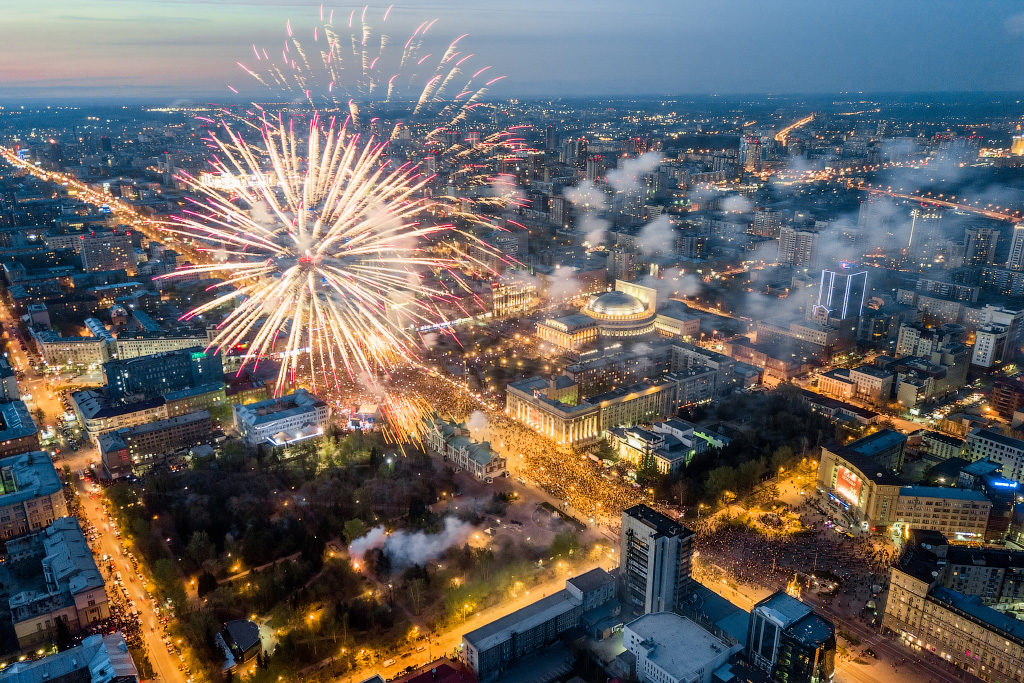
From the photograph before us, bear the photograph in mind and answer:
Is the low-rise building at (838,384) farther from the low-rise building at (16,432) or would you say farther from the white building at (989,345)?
the low-rise building at (16,432)

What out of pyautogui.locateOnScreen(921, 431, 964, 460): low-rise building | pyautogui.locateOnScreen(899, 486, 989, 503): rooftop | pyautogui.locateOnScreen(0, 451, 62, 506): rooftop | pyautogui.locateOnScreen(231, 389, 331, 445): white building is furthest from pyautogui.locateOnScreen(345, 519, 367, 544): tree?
pyautogui.locateOnScreen(921, 431, 964, 460): low-rise building

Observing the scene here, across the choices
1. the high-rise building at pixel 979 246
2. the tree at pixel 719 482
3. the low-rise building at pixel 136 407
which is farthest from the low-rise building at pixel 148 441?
the high-rise building at pixel 979 246

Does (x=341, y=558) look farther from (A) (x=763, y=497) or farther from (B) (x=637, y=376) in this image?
(B) (x=637, y=376)

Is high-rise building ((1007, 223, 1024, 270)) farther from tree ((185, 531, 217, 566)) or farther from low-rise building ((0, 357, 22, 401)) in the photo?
low-rise building ((0, 357, 22, 401))

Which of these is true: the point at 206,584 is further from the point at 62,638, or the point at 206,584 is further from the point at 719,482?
the point at 719,482

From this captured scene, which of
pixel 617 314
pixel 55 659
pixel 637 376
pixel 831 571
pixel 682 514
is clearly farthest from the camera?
pixel 617 314

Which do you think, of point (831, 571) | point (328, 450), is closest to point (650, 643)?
point (831, 571)

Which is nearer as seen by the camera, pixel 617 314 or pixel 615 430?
pixel 615 430
